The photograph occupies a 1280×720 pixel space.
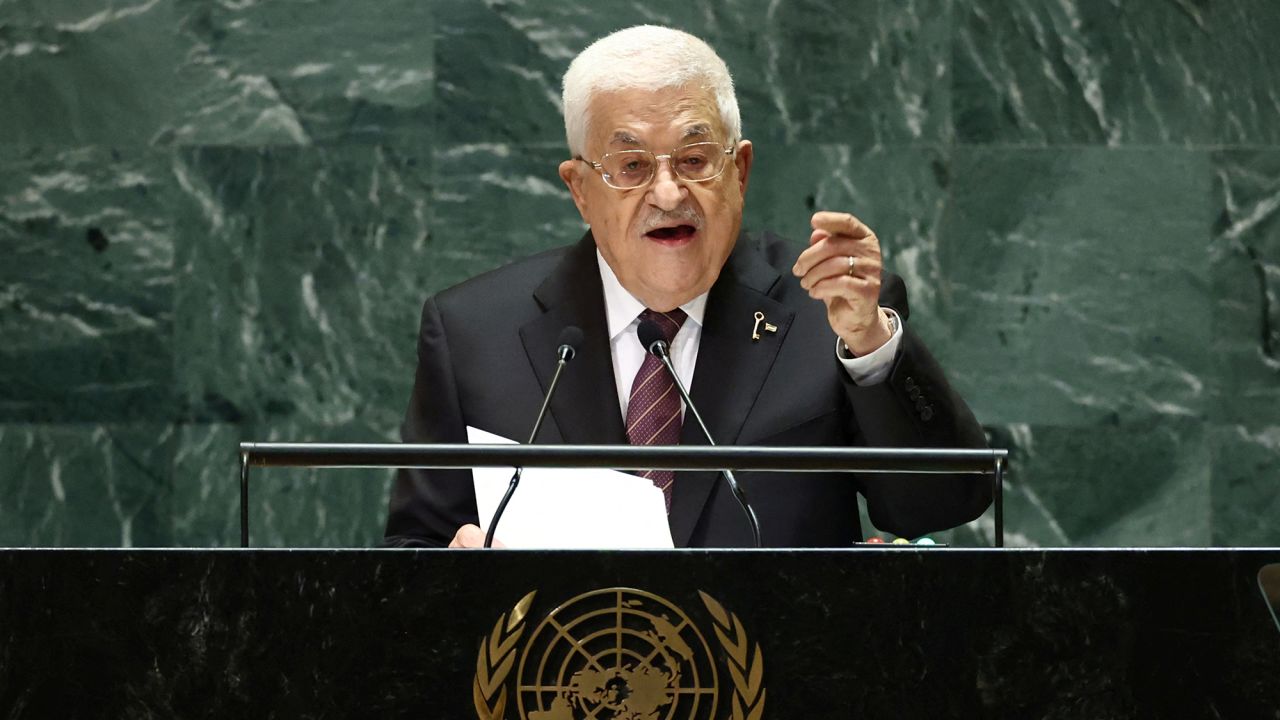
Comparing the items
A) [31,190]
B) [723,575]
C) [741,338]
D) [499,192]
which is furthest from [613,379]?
[31,190]

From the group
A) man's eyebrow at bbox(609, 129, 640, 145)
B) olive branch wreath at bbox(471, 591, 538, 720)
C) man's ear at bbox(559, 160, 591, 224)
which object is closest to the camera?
olive branch wreath at bbox(471, 591, 538, 720)

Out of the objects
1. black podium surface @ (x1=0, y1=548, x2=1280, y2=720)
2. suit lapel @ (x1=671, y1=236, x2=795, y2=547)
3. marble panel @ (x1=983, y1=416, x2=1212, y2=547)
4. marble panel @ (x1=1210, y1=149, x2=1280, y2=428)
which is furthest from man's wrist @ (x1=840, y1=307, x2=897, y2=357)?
marble panel @ (x1=1210, y1=149, x2=1280, y2=428)

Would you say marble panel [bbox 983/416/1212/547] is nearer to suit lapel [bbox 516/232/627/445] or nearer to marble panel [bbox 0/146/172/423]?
suit lapel [bbox 516/232/627/445]

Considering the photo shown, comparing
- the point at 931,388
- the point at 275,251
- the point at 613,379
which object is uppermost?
the point at 931,388

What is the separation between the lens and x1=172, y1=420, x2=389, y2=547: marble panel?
4484 mm

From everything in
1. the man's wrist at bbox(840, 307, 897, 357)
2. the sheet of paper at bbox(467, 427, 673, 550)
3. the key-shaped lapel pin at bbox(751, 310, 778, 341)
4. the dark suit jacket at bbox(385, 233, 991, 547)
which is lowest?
the dark suit jacket at bbox(385, 233, 991, 547)

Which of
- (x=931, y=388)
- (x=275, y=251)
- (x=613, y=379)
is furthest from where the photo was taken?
(x=275, y=251)

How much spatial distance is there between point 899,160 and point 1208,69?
3.04 ft

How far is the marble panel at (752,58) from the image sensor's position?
4.47m

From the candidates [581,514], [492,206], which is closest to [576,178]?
[581,514]

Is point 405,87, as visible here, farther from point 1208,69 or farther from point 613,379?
point 1208,69

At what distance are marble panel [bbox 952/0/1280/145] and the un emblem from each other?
3103mm

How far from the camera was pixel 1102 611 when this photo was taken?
5.62 ft

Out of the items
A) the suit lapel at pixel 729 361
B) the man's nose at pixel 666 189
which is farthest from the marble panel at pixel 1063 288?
the man's nose at pixel 666 189
